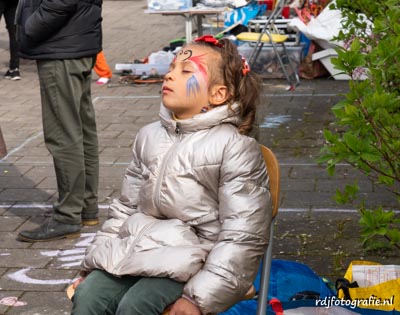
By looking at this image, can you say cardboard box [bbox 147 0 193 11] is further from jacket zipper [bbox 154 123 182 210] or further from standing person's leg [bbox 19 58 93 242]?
jacket zipper [bbox 154 123 182 210]

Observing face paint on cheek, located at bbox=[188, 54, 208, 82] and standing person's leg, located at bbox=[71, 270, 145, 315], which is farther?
face paint on cheek, located at bbox=[188, 54, 208, 82]

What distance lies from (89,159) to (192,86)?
92.7 inches

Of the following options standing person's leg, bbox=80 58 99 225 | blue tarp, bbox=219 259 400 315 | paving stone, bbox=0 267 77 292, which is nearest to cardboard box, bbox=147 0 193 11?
standing person's leg, bbox=80 58 99 225

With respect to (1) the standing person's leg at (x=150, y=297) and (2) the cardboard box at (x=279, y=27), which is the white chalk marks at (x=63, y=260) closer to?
(1) the standing person's leg at (x=150, y=297)

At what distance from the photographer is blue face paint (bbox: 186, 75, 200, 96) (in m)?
3.58

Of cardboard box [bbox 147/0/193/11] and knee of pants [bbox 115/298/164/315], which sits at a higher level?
knee of pants [bbox 115/298/164/315]

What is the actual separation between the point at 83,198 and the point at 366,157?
2.73 m

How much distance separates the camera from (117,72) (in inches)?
463

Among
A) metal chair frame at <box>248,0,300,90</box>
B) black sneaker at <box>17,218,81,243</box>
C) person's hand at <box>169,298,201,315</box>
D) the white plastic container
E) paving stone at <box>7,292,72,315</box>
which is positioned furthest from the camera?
the white plastic container

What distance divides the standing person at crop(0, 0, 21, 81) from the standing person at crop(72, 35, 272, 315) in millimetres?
7650

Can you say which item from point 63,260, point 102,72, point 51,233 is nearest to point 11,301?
point 63,260

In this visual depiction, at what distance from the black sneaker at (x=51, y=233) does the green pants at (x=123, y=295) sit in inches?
87.1

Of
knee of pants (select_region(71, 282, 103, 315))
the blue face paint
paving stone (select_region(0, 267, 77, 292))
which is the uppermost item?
the blue face paint

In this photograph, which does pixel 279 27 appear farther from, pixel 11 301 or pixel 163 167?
pixel 163 167
